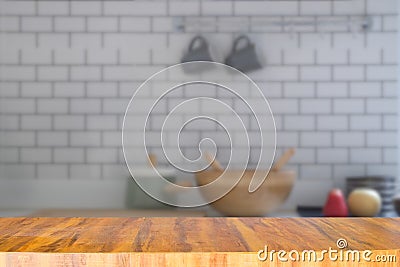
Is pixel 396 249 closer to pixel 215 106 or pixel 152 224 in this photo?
pixel 152 224

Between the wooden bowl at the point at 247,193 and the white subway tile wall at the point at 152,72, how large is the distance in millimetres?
94

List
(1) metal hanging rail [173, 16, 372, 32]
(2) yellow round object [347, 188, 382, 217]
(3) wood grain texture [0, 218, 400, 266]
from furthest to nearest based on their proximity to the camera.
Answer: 1. (1) metal hanging rail [173, 16, 372, 32]
2. (2) yellow round object [347, 188, 382, 217]
3. (3) wood grain texture [0, 218, 400, 266]

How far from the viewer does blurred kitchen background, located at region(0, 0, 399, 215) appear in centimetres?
188

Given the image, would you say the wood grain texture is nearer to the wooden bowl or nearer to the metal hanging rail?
the wooden bowl

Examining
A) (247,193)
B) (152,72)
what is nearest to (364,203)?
(247,193)

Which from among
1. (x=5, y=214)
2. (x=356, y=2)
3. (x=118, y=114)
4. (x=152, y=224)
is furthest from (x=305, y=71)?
(x=152, y=224)

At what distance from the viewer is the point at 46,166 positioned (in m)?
1.90

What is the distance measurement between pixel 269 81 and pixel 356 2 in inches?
13.9

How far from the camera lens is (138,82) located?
73.7 inches

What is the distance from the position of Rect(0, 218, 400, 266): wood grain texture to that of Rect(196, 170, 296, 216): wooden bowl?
78cm

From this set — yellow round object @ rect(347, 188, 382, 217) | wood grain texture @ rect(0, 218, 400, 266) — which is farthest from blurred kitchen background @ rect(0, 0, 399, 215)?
wood grain texture @ rect(0, 218, 400, 266)

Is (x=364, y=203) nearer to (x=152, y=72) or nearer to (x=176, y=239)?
(x=152, y=72)

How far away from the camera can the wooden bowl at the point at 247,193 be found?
1.74 m

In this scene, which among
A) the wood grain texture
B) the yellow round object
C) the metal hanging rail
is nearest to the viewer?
the wood grain texture
